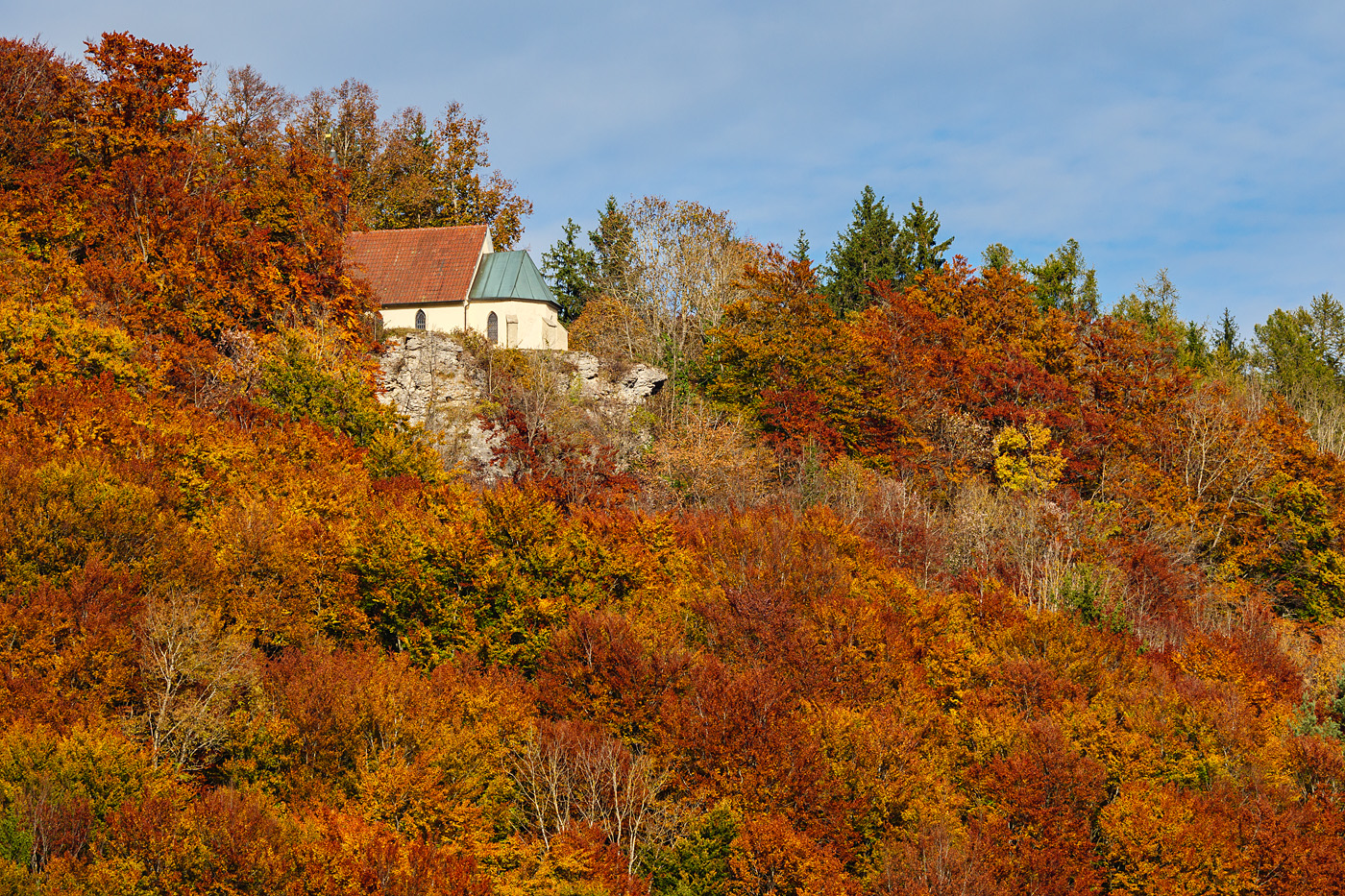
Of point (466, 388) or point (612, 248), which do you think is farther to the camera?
point (612, 248)

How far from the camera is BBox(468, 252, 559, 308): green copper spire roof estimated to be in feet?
132

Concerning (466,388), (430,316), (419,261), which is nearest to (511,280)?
(430,316)

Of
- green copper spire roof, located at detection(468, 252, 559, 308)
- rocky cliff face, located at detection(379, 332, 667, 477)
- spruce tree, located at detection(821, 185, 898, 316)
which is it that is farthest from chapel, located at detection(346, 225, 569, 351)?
spruce tree, located at detection(821, 185, 898, 316)

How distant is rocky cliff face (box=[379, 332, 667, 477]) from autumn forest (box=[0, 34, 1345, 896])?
0.37 metres

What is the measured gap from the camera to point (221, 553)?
19375mm

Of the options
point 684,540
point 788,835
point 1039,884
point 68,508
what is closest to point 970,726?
point 1039,884

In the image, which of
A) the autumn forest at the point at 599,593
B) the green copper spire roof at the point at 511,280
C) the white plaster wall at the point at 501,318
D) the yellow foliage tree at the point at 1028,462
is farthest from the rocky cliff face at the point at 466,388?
the yellow foliage tree at the point at 1028,462

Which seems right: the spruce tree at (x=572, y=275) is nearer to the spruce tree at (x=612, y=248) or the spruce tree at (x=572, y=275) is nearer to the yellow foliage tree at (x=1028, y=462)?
the spruce tree at (x=612, y=248)

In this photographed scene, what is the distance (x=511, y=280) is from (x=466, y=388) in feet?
22.9

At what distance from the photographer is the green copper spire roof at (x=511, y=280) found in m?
40.4

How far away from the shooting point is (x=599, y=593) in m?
22.3

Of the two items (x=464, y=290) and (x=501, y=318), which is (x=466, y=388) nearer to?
(x=501, y=318)

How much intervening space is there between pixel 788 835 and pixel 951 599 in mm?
9757

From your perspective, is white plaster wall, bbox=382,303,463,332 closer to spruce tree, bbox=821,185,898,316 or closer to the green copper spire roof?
the green copper spire roof
